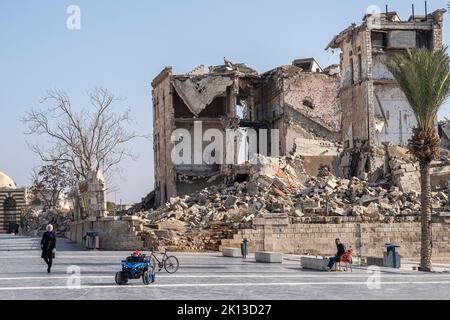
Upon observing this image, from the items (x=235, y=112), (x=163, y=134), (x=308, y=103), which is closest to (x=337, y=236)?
(x=235, y=112)

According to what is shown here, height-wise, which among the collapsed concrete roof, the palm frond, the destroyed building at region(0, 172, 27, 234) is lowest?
the destroyed building at region(0, 172, 27, 234)

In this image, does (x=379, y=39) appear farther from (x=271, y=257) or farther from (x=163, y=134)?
(x=271, y=257)

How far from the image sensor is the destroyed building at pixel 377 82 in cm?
4531

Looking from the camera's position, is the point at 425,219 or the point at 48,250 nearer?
the point at 48,250

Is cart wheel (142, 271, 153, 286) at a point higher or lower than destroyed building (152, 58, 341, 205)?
lower

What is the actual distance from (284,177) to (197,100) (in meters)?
11.2

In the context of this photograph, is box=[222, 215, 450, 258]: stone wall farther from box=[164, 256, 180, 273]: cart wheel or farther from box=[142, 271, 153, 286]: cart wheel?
box=[142, 271, 153, 286]: cart wheel

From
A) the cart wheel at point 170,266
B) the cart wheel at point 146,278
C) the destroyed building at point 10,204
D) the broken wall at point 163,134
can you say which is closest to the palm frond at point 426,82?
the cart wheel at point 170,266

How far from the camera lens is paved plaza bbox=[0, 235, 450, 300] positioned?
13.9 meters

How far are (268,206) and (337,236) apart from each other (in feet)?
14.8

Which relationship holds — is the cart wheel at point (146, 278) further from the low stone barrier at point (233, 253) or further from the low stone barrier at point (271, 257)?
the low stone barrier at point (233, 253)

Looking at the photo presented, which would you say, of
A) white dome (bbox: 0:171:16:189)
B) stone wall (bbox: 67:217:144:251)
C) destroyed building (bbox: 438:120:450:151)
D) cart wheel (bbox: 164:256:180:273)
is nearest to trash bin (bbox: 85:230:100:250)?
stone wall (bbox: 67:217:144:251)

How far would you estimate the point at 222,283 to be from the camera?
16203mm

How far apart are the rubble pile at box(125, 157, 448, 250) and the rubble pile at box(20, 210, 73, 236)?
1318cm
